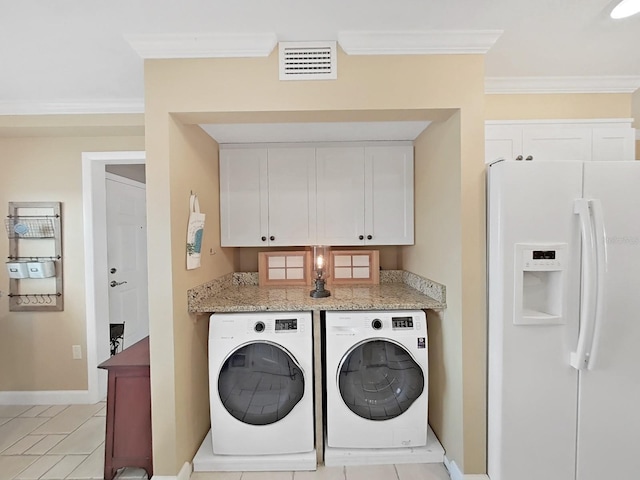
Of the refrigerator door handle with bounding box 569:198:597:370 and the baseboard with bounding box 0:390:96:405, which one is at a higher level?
the refrigerator door handle with bounding box 569:198:597:370

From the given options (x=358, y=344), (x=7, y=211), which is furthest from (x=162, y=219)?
(x=7, y=211)

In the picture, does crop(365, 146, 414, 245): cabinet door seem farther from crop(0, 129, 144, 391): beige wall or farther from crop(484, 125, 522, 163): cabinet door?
crop(0, 129, 144, 391): beige wall

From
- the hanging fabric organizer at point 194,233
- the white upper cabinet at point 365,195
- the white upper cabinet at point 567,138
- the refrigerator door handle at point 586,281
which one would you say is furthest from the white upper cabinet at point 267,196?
the refrigerator door handle at point 586,281

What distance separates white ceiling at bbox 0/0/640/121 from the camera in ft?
4.47

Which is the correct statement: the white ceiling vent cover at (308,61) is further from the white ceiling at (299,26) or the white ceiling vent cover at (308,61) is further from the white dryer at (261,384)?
the white dryer at (261,384)

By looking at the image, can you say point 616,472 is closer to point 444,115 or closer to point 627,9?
point 444,115

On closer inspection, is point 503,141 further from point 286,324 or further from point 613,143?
point 286,324

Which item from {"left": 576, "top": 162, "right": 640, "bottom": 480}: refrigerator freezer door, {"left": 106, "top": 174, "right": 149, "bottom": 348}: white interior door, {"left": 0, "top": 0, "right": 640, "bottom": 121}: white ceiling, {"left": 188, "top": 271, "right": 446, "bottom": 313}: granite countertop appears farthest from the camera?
{"left": 106, "top": 174, "right": 149, "bottom": 348}: white interior door

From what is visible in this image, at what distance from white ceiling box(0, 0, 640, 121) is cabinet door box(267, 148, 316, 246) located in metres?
0.96

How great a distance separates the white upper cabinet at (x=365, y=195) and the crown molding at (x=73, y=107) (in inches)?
57.0

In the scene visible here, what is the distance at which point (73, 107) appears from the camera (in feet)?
7.30

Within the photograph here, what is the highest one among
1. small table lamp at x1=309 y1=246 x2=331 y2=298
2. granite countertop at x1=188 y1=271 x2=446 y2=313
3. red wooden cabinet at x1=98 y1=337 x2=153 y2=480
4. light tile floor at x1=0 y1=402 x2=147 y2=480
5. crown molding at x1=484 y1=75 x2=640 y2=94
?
crown molding at x1=484 y1=75 x2=640 y2=94

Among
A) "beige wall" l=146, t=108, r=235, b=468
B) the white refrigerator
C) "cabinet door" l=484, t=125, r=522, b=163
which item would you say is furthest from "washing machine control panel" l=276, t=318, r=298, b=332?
"cabinet door" l=484, t=125, r=522, b=163

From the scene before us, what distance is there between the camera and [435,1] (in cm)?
135
